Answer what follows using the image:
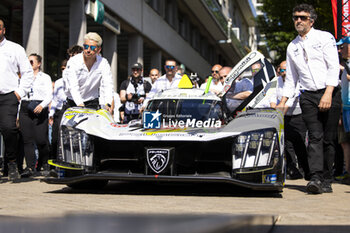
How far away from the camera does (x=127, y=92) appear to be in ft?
39.8

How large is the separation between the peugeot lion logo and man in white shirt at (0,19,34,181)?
2.58 metres

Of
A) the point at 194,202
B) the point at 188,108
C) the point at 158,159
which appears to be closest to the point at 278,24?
the point at 188,108

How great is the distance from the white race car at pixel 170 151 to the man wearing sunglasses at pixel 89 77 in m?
0.88

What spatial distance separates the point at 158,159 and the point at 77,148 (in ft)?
2.90

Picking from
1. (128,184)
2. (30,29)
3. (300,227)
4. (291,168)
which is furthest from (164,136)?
(30,29)

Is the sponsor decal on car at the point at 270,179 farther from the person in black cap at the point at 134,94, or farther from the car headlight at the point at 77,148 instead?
the person in black cap at the point at 134,94

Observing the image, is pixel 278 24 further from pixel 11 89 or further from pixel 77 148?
pixel 77 148

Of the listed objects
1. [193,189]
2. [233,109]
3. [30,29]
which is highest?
[30,29]

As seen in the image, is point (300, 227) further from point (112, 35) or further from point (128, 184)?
point (112, 35)

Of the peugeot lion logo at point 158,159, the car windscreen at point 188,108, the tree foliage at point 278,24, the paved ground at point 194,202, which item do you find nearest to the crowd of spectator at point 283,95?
the car windscreen at point 188,108

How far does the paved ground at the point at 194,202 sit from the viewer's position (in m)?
4.43

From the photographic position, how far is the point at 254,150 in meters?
6.02

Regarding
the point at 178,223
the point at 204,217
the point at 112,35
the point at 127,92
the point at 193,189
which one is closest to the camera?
the point at 178,223

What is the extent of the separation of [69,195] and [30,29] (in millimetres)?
9025
